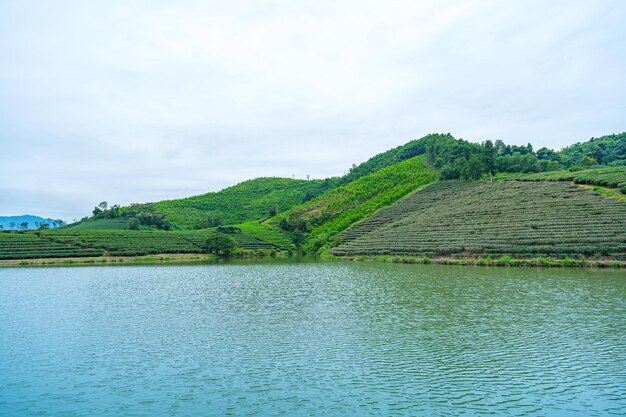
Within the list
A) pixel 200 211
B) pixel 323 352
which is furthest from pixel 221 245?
pixel 323 352

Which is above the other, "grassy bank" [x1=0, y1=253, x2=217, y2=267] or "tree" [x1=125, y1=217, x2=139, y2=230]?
"tree" [x1=125, y1=217, x2=139, y2=230]

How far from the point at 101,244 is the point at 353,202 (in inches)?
2490

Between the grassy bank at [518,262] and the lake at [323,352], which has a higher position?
the grassy bank at [518,262]

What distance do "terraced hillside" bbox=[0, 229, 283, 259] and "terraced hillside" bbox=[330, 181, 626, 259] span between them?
32986 mm

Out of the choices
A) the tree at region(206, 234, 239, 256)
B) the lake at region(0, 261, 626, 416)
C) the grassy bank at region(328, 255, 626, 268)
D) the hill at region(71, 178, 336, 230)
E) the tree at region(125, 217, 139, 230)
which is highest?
the hill at region(71, 178, 336, 230)

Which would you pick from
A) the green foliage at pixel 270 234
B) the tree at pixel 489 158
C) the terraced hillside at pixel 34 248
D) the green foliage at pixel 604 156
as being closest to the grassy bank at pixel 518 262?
the green foliage at pixel 270 234

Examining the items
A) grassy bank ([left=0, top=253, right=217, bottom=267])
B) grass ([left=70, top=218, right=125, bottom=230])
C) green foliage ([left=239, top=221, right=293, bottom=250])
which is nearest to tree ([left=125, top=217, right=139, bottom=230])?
grass ([left=70, top=218, right=125, bottom=230])

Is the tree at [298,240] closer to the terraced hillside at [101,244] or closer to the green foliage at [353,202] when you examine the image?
the green foliage at [353,202]

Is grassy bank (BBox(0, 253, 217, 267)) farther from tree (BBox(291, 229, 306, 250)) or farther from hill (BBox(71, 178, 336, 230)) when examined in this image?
hill (BBox(71, 178, 336, 230))

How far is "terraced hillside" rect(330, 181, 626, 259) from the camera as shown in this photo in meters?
53.8

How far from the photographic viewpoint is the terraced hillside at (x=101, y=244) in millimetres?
81938

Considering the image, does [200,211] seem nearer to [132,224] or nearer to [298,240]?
[132,224]

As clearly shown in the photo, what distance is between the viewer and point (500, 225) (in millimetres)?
65000

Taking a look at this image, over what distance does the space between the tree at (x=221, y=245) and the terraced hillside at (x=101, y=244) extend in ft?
5.72
